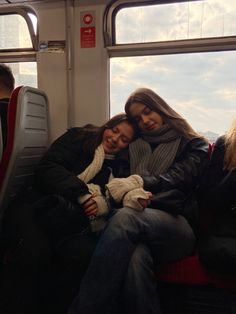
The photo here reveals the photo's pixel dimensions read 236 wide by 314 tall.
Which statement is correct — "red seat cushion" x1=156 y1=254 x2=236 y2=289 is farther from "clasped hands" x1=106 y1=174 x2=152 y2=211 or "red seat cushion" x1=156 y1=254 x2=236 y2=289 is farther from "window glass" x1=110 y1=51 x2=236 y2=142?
"window glass" x1=110 y1=51 x2=236 y2=142

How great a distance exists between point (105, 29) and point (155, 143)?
1.18m

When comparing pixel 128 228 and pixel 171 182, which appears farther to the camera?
pixel 171 182

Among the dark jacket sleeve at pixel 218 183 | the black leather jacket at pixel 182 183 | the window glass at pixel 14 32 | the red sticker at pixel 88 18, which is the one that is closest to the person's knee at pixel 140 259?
the black leather jacket at pixel 182 183

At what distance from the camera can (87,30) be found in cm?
280

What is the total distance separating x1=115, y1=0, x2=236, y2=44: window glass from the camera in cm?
262

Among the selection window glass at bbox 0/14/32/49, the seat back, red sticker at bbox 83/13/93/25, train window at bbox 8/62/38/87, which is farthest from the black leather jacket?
window glass at bbox 0/14/32/49

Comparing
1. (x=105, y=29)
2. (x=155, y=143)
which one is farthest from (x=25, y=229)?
(x=105, y=29)

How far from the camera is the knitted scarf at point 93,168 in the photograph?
209cm

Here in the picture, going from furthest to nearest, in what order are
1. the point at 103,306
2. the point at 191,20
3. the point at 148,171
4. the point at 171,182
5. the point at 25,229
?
1. the point at 191,20
2. the point at 148,171
3. the point at 171,182
4. the point at 25,229
5. the point at 103,306

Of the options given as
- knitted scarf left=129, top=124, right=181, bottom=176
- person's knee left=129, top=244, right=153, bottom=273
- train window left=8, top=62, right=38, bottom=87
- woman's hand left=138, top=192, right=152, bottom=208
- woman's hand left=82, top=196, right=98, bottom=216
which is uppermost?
train window left=8, top=62, right=38, bottom=87

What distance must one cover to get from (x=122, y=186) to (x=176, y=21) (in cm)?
161

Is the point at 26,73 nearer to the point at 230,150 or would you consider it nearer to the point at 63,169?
the point at 63,169

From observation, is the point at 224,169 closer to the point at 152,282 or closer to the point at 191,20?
the point at 152,282

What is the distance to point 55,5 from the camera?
2832 mm
